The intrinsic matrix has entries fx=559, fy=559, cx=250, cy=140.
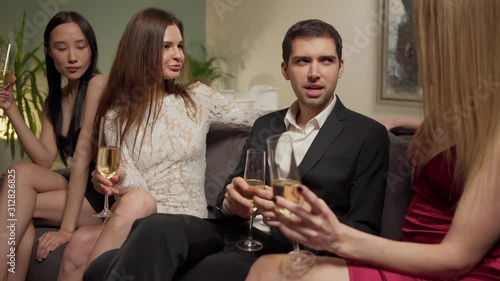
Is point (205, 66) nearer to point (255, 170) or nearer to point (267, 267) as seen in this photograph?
point (255, 170)

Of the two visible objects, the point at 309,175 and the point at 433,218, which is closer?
the point at 433,218

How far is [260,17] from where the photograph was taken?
192 inches

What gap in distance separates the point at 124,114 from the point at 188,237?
764 mm

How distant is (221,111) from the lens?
2277 mm

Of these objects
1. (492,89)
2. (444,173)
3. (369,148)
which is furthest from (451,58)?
(369,148)

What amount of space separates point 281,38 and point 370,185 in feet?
10.2

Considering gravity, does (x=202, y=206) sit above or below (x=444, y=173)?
below

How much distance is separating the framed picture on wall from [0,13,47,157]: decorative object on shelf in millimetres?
2455

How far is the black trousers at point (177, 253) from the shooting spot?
1.47 meters

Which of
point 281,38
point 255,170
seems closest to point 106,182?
point 255,170

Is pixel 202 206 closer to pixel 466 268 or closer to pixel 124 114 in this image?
pixel 124 114

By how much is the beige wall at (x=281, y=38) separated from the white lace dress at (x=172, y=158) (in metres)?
1.63

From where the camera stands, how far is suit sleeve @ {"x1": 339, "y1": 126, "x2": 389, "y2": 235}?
1695 mm

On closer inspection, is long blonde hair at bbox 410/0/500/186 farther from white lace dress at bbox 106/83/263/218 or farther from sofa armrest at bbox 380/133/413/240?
white lace dress at bbox 106/83/263/218
